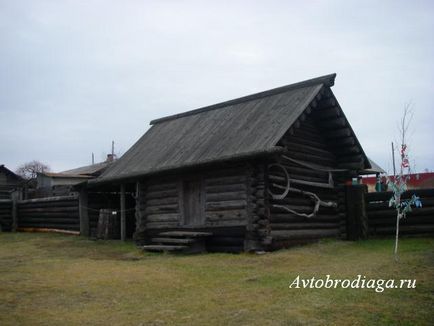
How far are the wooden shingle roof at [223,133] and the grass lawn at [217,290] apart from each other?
3.17 metres

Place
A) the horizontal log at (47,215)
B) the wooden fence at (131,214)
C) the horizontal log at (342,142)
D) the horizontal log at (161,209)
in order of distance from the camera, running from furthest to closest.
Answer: the horizontal log at (47,215), the horizontal log at (342,142), the horizontal log at (161,209), the wooden fence at (131,214)

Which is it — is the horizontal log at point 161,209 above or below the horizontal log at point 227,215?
above

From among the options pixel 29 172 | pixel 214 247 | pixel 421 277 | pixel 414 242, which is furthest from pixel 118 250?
pixel 29 172

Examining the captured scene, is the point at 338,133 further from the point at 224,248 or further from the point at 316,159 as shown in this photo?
the point at 224,248

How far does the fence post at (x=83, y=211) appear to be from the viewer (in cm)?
2258

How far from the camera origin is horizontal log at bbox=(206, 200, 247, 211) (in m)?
14.6

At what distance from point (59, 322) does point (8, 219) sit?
74.7 ft

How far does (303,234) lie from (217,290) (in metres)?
7.64

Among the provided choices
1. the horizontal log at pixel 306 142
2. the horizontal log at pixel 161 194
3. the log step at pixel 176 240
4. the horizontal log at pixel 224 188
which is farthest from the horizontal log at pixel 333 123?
the log step at pixel 176 240

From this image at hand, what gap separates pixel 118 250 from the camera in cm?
1675

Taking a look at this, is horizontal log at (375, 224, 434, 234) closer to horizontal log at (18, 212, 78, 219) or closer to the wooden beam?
the wooden beam

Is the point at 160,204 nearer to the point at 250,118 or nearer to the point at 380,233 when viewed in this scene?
the point at 250,118

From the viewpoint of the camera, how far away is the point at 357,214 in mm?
16422

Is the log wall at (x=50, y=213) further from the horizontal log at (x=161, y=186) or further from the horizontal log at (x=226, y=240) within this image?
the horizontal log at (x=226, y=240)
